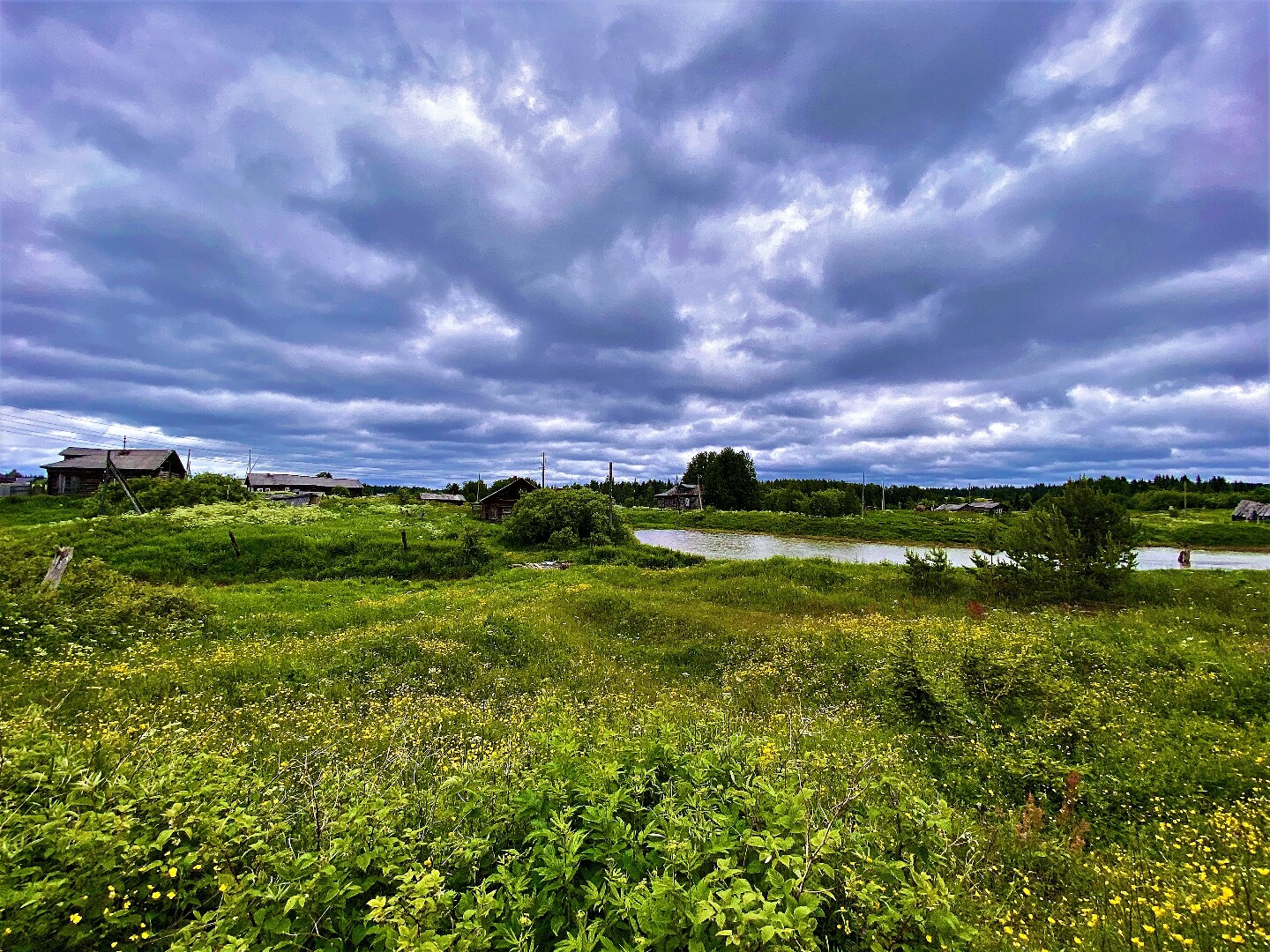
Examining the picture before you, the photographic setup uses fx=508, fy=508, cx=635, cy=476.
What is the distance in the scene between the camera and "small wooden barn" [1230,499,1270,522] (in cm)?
6912

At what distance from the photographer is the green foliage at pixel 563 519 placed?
36.8m

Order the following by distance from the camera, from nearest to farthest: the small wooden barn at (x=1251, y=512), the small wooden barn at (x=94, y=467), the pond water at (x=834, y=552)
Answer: the pond water at (x=834, y=552) → the small wooden barn at (x=94, y=467) → the small wooden barn at (x=1251, y=512)

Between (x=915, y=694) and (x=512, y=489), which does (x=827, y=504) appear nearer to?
(x=512, y=489)

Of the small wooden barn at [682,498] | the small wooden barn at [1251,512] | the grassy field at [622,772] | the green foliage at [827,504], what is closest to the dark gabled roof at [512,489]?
the grassy field at [622,772]

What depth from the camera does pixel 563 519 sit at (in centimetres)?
3725

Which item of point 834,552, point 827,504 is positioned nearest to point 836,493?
point 827,504

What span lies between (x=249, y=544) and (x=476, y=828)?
29.5m

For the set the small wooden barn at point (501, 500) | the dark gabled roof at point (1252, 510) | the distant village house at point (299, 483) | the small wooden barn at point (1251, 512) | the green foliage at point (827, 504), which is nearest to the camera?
the small wooden barn at point (501, 500)

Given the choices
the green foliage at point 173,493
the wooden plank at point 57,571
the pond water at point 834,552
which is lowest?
the pond water at point 834,552

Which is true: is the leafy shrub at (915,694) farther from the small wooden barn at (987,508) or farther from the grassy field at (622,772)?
the small wooden barn at (987,508)

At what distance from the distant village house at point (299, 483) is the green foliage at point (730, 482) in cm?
6953

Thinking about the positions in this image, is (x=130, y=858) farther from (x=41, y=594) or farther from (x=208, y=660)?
(x=41, y=594)

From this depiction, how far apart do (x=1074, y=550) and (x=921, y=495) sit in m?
127

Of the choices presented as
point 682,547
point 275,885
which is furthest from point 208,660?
point 682,547
